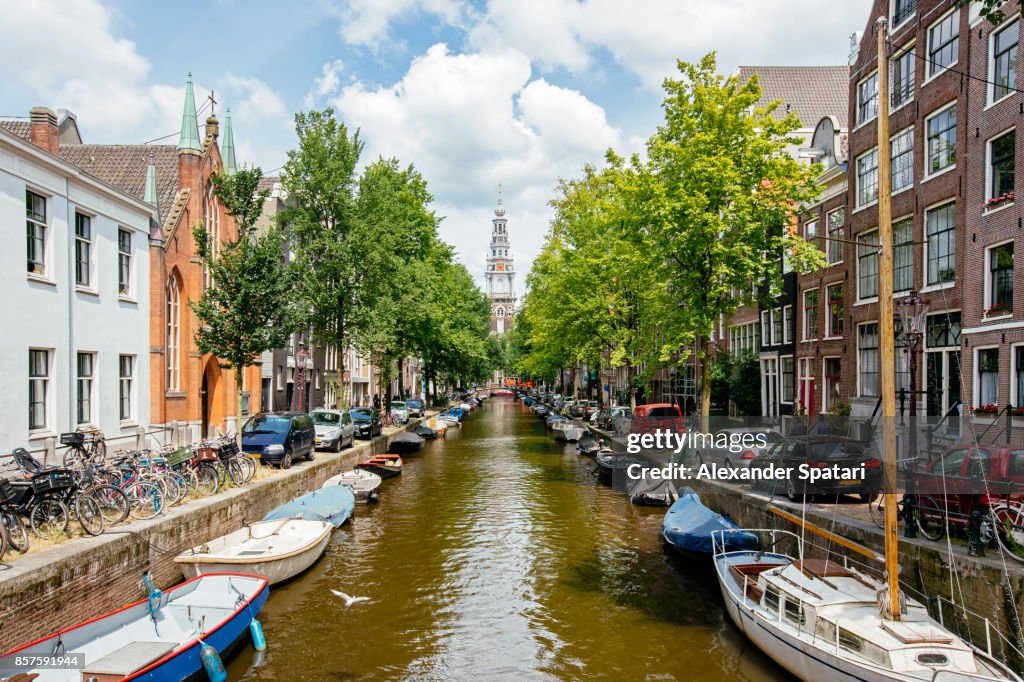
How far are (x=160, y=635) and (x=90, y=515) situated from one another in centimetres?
352

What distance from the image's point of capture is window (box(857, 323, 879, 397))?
27.5 meters

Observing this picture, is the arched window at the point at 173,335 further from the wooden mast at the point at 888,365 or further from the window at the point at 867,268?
the window at the point at 867,268

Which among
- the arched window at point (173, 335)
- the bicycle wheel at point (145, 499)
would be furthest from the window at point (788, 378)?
the bicycle wheel at point (145, 499)

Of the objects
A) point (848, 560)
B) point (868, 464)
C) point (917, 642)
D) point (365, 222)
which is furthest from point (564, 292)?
point (917, 642)

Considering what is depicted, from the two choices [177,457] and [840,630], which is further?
[177,457]

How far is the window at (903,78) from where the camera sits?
25.4 meters

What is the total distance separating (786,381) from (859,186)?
11.8 meters

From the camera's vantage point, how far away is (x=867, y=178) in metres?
28.6

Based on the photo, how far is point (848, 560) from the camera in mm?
13242

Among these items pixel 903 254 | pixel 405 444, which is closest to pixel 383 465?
pixel 405 444

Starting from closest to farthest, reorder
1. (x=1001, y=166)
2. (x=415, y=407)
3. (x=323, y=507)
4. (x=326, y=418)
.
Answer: (x=323, y=507)
(x=1001, y=166)
(x=326, y=418)
(x=415, y=407)

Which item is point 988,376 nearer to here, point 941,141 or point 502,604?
point 941,141

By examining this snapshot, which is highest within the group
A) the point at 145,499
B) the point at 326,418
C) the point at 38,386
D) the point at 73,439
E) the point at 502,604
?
the point at 38,386

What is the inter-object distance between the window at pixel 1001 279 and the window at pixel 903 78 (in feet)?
26.7
